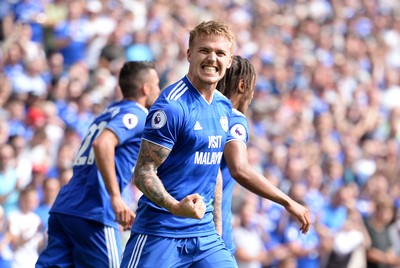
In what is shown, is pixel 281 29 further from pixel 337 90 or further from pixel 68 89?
pixel 68 89

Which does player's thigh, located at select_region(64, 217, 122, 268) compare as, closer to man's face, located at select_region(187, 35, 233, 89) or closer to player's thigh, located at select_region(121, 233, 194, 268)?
player's thigh, located at select_region(121, 233, 194, 268)

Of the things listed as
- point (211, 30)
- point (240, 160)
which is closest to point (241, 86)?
point (240, 160)

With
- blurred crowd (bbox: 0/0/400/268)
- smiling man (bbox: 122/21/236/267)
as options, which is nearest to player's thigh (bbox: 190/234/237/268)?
smiling man (bbox: 122/21/236/267)

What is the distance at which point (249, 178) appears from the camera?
6.71 m

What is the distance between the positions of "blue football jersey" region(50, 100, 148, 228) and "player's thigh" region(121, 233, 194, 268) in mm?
1428

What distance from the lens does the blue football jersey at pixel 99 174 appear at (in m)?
7.74

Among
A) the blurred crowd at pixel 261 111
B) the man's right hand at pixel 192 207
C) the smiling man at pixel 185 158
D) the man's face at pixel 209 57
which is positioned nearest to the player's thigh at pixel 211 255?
the smiling man at pixel 185 158

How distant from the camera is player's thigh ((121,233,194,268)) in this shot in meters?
6.28

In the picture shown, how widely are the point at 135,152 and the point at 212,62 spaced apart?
1746mm

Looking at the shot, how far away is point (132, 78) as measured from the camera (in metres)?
8.05

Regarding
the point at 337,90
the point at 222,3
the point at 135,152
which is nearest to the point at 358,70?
the point at 337,90

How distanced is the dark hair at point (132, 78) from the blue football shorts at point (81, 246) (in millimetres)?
1148

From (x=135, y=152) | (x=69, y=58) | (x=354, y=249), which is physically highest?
(x=69, y=58)

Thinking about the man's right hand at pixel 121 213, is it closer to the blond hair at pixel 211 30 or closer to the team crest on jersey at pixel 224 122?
the team crest on jersey at pixel 224 122
